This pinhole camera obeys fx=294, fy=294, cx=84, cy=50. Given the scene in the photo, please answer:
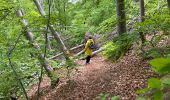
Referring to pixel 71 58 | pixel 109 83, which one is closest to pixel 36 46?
pixel 71 58

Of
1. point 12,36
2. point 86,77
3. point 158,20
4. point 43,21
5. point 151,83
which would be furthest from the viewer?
point 86,77

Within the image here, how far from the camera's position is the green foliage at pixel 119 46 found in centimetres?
923

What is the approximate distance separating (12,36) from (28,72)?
136cm

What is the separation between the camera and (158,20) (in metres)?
8.02

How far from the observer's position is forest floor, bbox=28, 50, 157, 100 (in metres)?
7.93

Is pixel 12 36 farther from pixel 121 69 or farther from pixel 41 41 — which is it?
pixel 121 69

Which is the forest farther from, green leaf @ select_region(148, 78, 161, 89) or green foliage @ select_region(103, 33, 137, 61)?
green leaf @ select_region(148, 78, 161, 89)

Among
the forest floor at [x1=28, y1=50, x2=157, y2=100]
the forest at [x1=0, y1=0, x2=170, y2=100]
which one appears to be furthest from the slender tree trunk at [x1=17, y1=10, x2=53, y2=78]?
→ the forest floor at [x1=28, y1=50, x2=157, y2=100]

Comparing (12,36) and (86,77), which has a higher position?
(12,36)

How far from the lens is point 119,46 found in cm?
1022

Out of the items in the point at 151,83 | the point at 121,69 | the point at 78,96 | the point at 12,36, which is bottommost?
the point at 78,96

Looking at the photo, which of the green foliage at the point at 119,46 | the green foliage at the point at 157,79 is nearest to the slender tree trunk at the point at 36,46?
the green foliage at the point at 119,46

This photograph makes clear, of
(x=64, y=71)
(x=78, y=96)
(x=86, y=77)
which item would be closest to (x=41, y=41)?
(x=64, y=71)

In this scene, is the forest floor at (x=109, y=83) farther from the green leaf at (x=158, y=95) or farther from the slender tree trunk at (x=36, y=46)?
the green leaf at (x=158, y=95)
